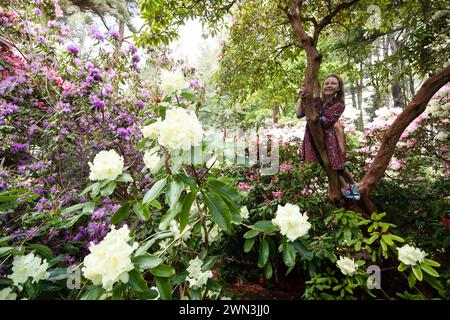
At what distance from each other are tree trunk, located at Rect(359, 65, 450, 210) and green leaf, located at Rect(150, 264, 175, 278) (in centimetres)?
179

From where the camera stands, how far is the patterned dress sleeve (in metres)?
2.18

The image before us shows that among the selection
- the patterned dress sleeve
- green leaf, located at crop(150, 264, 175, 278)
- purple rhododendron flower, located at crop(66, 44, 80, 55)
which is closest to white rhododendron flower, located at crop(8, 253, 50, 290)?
green leaf, located at crop(150, 264, 175, 278)

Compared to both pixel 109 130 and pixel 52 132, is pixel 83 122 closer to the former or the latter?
pixel 109 130

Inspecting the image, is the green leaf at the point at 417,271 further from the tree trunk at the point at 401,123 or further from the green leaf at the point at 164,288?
the green leaf at the point at 164,288

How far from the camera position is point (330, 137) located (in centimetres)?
217

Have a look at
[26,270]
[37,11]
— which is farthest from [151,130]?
Result: [37,11]

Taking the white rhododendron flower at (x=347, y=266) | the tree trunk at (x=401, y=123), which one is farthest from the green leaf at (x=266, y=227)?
the tree trunk at (x=401, y=123)

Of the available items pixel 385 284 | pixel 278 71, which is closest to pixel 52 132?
pixel 278 71

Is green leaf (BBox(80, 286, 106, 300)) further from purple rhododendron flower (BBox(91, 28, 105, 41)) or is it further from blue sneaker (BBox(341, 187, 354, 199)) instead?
purple rhododendron flower (BBox(91, 28, 105, 41))

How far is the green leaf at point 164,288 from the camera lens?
0.89 metres

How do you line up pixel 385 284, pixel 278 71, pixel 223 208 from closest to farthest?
1. pixel 223 208
2. pixel 385 284
3. pixel 278 71

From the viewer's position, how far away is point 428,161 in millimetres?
2873

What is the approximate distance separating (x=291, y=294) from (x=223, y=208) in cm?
233

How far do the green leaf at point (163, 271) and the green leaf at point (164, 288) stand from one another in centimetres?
3
